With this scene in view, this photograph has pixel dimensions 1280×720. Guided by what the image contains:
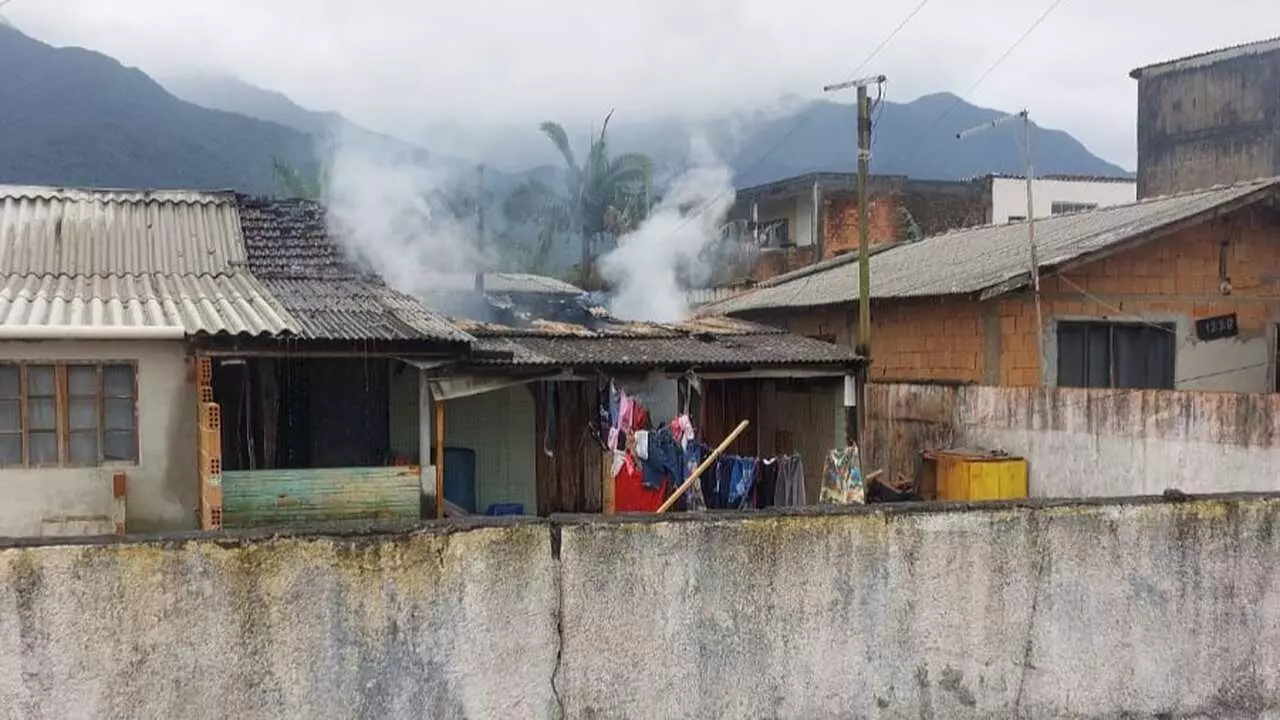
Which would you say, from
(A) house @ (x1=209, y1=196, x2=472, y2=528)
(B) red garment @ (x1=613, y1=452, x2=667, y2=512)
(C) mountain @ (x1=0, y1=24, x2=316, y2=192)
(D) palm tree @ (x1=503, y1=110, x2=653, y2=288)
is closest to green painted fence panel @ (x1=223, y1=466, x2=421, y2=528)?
(A) house @ (x1=209, y1=196, x2=472, y2=528)

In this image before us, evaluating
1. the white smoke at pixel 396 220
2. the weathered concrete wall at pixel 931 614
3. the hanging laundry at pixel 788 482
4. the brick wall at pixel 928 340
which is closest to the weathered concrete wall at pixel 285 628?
the weathered concrete wall at pixel 931 614

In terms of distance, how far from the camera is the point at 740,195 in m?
32.7

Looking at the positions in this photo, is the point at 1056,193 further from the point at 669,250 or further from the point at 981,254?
the point at 981,254

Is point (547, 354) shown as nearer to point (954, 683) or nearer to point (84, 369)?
point (84, 369)

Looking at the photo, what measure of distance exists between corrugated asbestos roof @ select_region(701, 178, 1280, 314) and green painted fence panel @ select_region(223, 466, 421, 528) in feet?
23.9

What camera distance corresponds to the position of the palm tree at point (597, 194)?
36781 mm

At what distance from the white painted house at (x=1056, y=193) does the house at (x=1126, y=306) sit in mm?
17423

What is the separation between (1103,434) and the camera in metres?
10.5

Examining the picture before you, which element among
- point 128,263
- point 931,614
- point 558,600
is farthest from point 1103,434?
point 128,263

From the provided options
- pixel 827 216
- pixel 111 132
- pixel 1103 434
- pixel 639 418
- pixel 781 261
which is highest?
pixel 111 132

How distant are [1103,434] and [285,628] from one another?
8544 millimetres

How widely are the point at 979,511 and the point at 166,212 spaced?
11876mm

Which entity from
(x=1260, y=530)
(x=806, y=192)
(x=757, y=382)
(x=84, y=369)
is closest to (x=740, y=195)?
(x=806, y=192)

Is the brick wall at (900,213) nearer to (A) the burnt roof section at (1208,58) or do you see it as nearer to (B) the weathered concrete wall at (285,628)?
(A) the burnt roof section at (1208,58)
